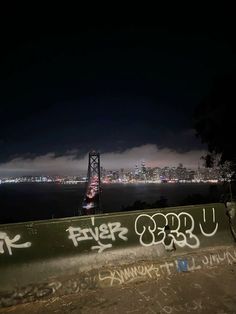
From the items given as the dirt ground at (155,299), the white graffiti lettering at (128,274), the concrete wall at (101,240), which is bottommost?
the dirt ground at (155,299)

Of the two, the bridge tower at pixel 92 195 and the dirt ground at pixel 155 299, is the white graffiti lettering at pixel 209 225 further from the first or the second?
the bridge tower at pixel 92 195

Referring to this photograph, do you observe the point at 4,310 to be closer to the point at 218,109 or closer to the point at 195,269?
the point at 195,269

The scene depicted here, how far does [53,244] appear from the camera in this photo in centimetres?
412

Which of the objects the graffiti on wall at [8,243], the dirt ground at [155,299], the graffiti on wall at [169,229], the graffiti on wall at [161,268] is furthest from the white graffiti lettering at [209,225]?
the graffiti on wall at [8,243]

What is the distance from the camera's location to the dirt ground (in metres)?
3.53

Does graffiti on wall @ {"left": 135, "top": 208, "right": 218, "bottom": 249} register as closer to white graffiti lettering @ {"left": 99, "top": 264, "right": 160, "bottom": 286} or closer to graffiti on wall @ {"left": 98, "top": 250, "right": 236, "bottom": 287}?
graffiti on wall @ {"left": 98, "top": 250, "right": 236, "bottom": 287}

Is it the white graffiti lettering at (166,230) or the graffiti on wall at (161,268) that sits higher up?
the white graffiti lettering at (166,230)

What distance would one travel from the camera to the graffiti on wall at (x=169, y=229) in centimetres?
464

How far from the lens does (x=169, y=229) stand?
15.8ft

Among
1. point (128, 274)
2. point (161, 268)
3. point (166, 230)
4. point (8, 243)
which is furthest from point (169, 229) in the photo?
point (8, 243)

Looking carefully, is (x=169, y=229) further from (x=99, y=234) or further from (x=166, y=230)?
(x=99, y=234)

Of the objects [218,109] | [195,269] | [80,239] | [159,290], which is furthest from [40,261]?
[218,109]

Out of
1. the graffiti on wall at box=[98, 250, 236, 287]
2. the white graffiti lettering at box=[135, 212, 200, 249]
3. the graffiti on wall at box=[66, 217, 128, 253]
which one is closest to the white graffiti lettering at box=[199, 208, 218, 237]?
the white graffiti lettering at box=[135, 212, 200, 249]

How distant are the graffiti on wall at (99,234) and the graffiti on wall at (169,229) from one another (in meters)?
0.31
